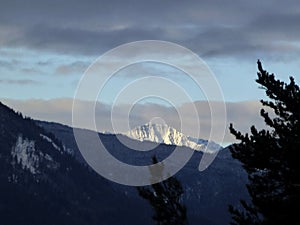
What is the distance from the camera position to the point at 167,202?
44688 mm

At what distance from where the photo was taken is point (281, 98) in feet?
137

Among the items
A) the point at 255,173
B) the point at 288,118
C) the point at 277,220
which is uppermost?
the point at 288,118

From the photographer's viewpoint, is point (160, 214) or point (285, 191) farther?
point (160, 214)

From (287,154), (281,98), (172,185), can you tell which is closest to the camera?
(287,154)

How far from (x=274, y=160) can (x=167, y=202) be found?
7.36m

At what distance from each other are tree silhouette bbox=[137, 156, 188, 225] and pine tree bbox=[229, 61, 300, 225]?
311 cm

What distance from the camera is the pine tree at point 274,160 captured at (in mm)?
39500

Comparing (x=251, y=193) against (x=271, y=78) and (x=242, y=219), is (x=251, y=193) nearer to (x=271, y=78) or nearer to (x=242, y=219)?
(x=242, y=219)

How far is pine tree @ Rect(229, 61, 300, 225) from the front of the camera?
130 ft

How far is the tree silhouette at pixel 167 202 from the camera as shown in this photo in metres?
43.8

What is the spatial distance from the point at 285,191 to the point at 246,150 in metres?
3.71

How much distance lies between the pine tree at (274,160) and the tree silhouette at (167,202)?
311 cm

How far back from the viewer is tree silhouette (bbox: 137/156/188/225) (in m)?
43.8

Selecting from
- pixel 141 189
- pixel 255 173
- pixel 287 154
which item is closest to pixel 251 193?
pixel 255 173
